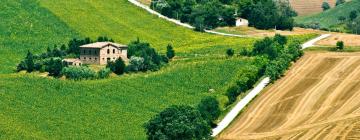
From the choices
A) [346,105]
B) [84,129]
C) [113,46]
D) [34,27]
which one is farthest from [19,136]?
[34,27]

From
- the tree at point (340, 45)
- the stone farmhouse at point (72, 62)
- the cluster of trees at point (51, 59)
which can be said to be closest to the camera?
the cluster of trees at point (51, 59)

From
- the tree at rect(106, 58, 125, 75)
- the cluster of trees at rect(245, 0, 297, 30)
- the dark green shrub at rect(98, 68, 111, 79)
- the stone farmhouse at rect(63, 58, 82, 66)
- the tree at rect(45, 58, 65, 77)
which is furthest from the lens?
the cluster of trees at rect(245, 0, 297, 30)

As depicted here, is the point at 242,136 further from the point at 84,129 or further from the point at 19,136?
the point at 19,136

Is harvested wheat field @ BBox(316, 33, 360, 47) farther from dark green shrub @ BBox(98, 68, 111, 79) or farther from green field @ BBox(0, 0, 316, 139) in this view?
dark green shrub @ BBox(98, 68, 111, 79)

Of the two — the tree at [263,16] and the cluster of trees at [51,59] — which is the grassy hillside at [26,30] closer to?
the cluster of trees at [51,59]

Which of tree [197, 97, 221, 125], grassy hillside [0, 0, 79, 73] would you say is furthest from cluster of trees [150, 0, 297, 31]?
tree [197, 97, 221, 125]

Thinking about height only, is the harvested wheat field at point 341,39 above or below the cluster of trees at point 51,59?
above

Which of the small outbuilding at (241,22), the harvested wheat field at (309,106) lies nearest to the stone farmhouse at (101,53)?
the harvested wheat field at (309,106)
